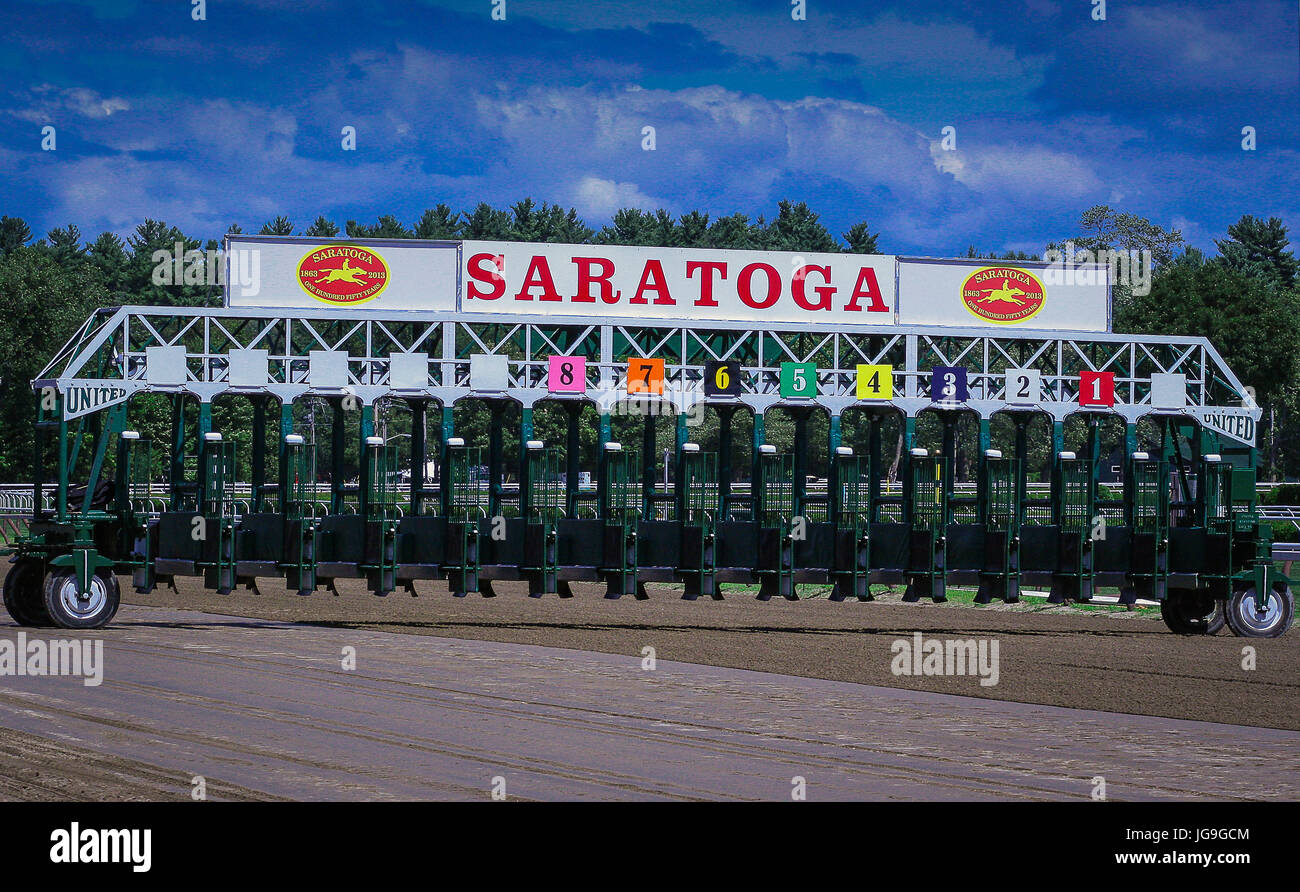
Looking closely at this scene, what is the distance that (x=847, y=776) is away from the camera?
11.1m

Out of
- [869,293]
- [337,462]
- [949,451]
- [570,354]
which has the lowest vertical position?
[337,462]

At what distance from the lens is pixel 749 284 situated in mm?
25438

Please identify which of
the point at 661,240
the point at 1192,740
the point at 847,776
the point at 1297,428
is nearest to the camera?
the point at 847,776

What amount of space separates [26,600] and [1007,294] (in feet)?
54.9

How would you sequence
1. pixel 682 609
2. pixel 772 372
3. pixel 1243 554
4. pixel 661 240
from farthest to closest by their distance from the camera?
pixel 661 240 < pixel 682 609 < pixel 772 372 < pixel 1243 554

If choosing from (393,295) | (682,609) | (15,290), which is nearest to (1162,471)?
(682,609)

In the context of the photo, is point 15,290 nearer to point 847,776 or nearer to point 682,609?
point 682,609

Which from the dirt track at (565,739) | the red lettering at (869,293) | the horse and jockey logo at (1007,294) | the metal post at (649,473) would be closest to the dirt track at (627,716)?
the dirt track at (565,739)

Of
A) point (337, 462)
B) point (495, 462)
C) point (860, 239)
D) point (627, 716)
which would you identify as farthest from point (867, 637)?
point (860, 239)

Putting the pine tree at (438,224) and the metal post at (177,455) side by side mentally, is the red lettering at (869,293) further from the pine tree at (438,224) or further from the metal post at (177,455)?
the pine tree at (438,224)

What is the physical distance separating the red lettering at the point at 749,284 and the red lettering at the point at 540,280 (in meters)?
3.08

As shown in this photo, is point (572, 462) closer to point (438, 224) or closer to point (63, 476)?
point (63, 476)
